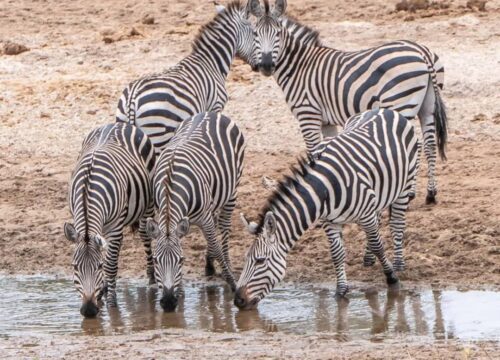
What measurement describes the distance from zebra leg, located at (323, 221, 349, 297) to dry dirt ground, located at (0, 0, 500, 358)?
0.70m

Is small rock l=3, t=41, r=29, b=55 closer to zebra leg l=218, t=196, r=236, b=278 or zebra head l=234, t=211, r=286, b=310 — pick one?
zebra leg l=218, t=196, r=236, b=278

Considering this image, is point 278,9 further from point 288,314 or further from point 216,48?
point 288,314

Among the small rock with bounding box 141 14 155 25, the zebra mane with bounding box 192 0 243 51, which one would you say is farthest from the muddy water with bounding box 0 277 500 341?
the small rock with bounding box 141 14 155 25

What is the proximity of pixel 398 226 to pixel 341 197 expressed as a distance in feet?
4.01

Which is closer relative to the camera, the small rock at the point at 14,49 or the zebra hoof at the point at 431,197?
the zebra hoof at the point at 431,197

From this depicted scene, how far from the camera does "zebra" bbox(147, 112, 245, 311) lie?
33.6ft

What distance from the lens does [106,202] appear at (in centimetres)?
1044

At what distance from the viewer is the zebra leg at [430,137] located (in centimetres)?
1303

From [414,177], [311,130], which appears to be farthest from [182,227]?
[311,130]

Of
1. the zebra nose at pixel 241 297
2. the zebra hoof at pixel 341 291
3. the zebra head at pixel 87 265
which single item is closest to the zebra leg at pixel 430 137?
the zebra hoof at pixel 341 291

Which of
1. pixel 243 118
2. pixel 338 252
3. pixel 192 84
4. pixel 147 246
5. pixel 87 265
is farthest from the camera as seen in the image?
pixel 243 118

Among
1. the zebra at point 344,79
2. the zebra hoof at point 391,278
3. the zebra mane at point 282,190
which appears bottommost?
the zebra hoof at point 391,278

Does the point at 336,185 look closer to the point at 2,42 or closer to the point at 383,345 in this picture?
the point at 383,345

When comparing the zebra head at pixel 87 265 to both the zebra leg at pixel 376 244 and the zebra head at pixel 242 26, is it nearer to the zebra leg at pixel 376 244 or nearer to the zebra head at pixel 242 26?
the zebra leg at pixel 376 244
